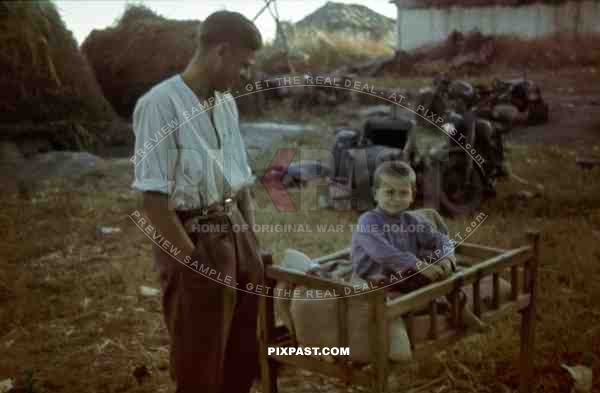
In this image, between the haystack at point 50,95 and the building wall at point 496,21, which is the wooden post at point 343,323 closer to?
the haystack at point 50,95

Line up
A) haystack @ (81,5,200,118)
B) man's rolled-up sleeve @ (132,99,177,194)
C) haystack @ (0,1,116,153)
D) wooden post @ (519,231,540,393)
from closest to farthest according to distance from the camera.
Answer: man's rolled-up sleeve @ (132,99,177,194) < wooden post @ (519,231,540,393) < haystack @ (0,1,116,153) < haystack @ (81,5,200,118)

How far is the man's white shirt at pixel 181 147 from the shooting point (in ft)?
7.27

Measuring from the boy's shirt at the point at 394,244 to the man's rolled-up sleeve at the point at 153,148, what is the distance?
89cm

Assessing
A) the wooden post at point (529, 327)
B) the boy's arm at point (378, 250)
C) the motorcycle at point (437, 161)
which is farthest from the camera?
the motorcycle at point (437, 161)

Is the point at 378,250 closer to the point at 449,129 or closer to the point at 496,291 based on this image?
the point at 496,291

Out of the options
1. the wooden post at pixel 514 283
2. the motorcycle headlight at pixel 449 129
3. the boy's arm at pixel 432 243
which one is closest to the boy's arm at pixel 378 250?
the boy's arm at pixel 432 243

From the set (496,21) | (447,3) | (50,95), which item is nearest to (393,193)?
(50,95)

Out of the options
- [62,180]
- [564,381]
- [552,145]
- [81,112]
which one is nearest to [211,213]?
[564,381]

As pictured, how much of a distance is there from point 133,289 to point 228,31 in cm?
274

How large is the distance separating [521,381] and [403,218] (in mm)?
996

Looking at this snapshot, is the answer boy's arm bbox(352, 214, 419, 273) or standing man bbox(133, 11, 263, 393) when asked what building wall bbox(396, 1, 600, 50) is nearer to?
boy's arm bbox(352, 214, 419, 273)

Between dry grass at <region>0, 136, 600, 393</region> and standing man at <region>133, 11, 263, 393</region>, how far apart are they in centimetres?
108

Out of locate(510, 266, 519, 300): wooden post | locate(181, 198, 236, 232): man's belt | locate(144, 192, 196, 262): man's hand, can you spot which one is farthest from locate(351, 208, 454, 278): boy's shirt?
locate(144, 192, 196, 262): man's hand

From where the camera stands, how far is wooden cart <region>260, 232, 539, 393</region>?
228cm
